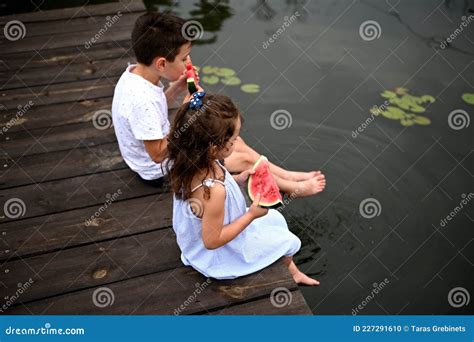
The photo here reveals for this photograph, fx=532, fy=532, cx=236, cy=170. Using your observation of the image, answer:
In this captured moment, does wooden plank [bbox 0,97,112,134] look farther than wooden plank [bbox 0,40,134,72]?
No

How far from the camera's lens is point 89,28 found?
4.88 m

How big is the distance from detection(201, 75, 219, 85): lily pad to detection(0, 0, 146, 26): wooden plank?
3.22ft

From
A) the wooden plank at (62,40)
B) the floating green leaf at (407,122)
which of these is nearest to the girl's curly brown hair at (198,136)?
the floating green leaf at (407,122)

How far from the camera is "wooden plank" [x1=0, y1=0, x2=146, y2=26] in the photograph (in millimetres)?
5016

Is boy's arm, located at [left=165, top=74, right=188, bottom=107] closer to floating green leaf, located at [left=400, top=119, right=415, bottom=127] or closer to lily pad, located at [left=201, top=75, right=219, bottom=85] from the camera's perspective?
lily pad, located at [left=201, top=75, right=219, bottom=85]

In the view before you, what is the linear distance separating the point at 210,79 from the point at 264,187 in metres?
2.77

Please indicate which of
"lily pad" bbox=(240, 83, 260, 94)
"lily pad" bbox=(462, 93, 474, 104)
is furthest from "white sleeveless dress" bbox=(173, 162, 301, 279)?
"lily pad" bbox=(462, 93, 474, 104)

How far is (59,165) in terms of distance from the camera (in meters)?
3.37

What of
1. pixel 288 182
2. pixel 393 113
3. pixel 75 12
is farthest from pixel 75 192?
pixel 393 113

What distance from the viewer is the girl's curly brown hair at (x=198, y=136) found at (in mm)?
2322

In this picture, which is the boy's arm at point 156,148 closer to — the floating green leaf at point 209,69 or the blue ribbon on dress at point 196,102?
the blue ribbon on dress at point 196,102

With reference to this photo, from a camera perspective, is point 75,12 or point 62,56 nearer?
point 62,56

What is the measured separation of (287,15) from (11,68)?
2880 millimetres

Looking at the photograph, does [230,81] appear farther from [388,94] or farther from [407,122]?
[407,122]
